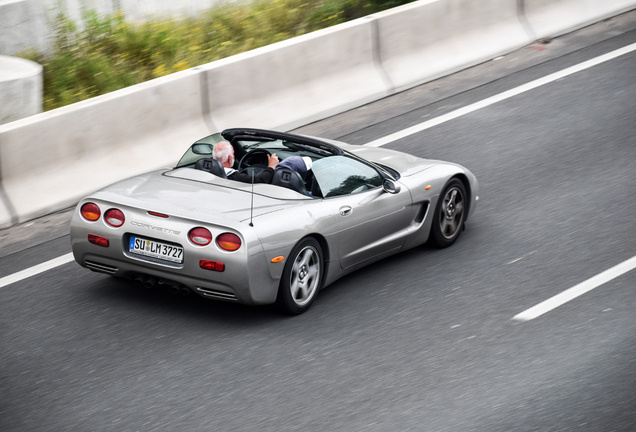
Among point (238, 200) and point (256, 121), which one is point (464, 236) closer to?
point (238, 200)

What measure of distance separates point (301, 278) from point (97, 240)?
149cm

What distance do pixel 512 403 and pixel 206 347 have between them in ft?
6.71

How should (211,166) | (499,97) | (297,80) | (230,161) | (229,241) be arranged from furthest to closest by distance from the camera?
(499,97) → (297,80) → (230,161) → (211,166) → (229,241)

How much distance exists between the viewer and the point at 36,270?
7.55 metres

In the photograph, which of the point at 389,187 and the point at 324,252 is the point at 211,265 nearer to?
the point at 324,252

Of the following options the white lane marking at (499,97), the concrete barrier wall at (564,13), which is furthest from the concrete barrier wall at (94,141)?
the concrete barrier wall at (564,13)

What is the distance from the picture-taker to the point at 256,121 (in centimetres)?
1086

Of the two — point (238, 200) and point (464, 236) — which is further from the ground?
point (238, 200)

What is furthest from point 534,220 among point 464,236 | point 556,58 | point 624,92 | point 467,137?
point 556,58

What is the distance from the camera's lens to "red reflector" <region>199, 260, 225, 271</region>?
614 cm

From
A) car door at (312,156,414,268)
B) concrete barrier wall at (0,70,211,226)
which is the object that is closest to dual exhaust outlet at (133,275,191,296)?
car door at (312,156,414,268)

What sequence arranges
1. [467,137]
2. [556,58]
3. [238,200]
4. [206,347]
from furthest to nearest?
1. [556,58]
2. [467,137]
3. [238,200]
4. [206,347]

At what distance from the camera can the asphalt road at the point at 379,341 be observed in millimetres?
5336

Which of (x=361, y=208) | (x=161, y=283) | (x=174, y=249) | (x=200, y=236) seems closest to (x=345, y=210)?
(x=361, y=208)
